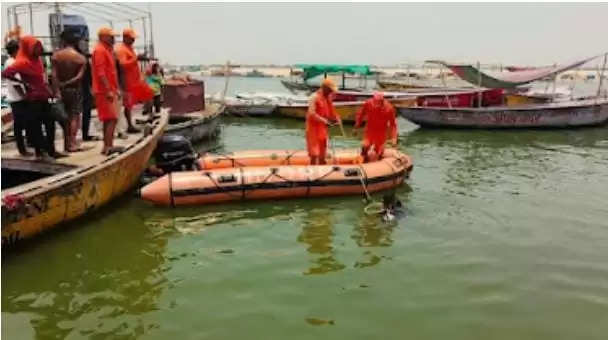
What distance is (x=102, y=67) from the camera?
25.8 ft

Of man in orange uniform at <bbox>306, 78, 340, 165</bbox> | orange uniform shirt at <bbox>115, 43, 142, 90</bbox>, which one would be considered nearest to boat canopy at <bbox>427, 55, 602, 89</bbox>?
man in orange uniform at <bbox>306, 78, 340, 165</bbox>

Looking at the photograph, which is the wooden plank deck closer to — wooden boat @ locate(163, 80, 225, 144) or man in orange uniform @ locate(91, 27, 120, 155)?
man in orange uniform @ locate(91, 27, 120, 155)

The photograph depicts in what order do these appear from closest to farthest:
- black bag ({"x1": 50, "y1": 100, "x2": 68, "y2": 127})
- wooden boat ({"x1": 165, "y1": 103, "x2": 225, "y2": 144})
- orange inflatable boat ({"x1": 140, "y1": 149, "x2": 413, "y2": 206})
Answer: black bag ({"x1": 50, "y1": 100, "x2": 68, "y2": 127}) < orange inflatable boat ({"x1": 140, "y1": 149, "x2": 413, "y2": 206}) < wooden boat ({"x1": 165, "y1": 103, "x2": 225, "y2": 144})

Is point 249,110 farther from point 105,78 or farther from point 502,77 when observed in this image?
point 105,78

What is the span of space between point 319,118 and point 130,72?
3416 millimetres

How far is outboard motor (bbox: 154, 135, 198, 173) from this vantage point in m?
9.42

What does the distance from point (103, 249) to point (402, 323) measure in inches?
157

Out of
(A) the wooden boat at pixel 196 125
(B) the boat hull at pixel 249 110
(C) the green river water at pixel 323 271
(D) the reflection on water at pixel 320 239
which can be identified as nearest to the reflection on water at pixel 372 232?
(C) the green river water at pixel 323 271

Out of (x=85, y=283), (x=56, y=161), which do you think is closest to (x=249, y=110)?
(x=56, y=161)

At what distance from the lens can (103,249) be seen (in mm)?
6832

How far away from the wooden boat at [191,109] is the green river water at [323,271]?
252 inches

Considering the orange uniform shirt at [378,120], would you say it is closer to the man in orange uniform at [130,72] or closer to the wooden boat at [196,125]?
the man in orange uniform at [130,72]

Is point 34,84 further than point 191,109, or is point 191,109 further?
point 191,109

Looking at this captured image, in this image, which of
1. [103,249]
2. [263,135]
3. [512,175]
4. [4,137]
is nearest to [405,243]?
[103,249]
